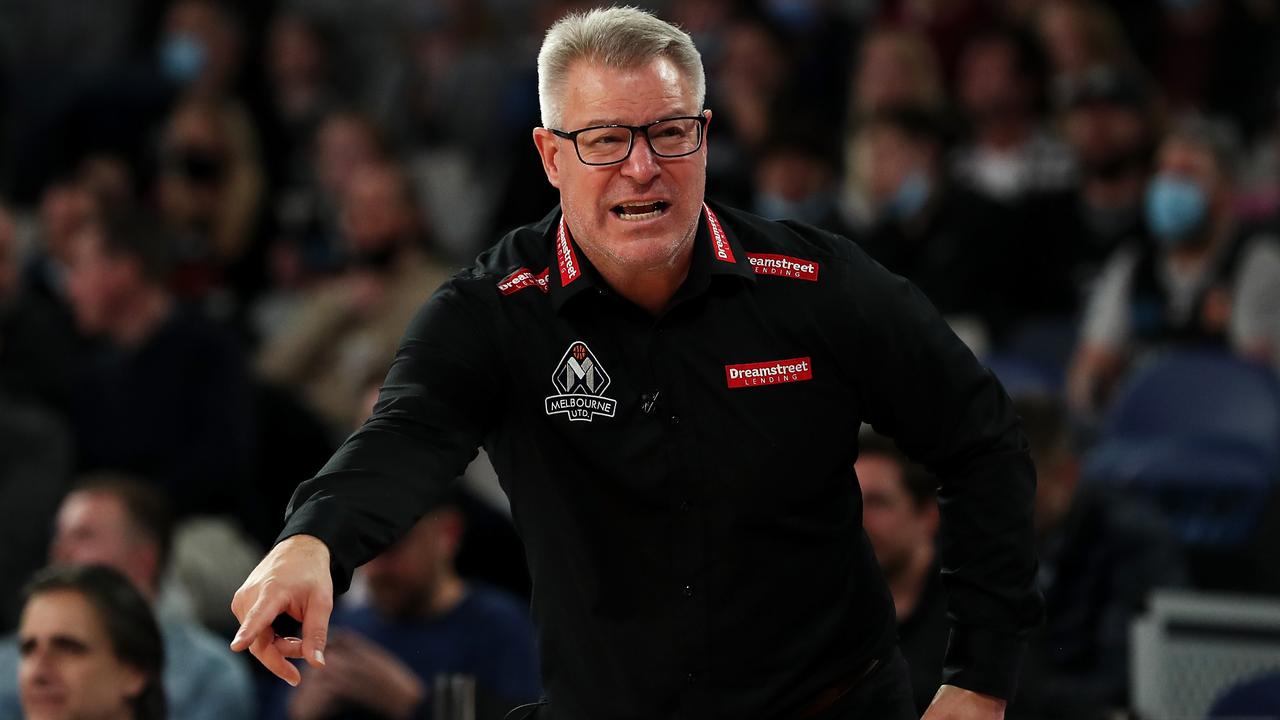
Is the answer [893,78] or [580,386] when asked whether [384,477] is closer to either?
[580,386]

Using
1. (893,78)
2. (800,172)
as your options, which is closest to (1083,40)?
(893,78)

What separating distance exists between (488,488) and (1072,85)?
3.22 meters

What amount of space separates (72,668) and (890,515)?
1.96 m

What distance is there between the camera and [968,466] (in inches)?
100

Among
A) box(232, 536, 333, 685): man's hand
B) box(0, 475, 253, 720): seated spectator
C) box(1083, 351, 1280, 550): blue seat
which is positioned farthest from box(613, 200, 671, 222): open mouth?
box(1083, 351, 1280, 550): blue seat

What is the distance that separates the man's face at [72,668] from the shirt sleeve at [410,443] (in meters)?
1.80

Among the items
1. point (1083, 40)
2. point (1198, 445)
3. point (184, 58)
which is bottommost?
point (1198, 445)

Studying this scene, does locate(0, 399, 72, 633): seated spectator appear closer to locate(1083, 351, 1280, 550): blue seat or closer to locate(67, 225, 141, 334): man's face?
locate(67, 225, 141, 334): man's face

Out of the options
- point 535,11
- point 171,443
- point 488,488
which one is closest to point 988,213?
point 488,488

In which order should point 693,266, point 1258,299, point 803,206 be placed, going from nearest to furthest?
point 693,266, point 1258,299, point 803,206

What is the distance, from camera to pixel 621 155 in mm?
2488

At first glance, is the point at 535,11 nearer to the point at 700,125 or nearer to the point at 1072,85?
the point at 1072,85

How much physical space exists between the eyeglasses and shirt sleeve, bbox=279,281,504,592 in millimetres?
283

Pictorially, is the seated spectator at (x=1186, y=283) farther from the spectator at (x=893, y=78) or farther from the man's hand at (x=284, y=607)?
the man's hand at (x=284, y=607)
